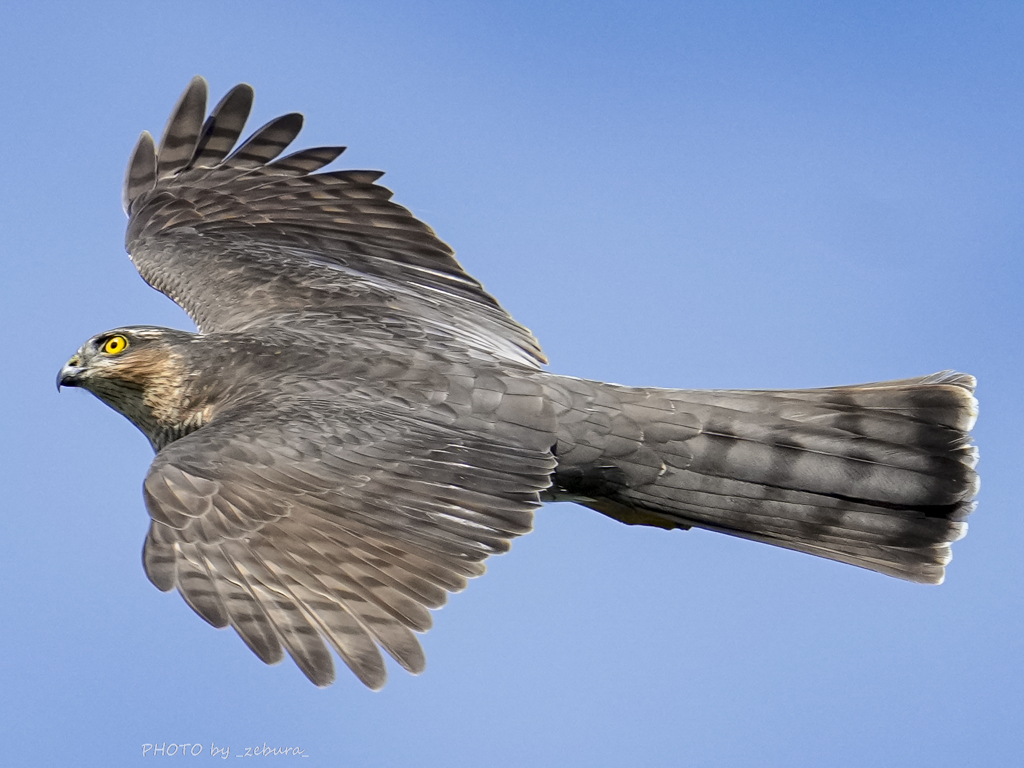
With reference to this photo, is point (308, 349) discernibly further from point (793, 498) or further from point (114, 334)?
point (793, 498)

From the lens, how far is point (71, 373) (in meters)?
8.00

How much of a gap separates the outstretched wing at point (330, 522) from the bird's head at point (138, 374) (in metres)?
1.02

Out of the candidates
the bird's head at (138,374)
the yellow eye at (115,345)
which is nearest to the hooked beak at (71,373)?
the bird's head at (138,374)

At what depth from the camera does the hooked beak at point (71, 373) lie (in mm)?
7996

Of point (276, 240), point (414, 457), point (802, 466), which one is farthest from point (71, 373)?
point (802, 466)

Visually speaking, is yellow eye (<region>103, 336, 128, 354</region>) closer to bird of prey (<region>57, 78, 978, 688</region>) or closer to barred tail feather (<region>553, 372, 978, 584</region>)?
bird of prey (<region>57, 78, 978, 688</region>)

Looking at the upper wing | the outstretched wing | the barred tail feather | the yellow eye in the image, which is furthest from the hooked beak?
the barred tail feather

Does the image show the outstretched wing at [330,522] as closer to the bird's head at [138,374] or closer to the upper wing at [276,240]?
the bird's head at [138,374]

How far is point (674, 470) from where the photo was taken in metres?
6.66

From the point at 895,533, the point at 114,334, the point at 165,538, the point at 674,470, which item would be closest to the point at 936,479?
the point at 895,533

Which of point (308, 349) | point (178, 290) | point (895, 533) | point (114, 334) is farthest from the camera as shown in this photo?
point (178, 290)

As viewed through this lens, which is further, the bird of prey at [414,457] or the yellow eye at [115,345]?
the yellow eye at [115,345]

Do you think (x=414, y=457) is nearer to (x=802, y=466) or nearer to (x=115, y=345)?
(x=802, y=466)

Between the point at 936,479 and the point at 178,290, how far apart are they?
16.2 ft
